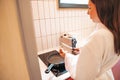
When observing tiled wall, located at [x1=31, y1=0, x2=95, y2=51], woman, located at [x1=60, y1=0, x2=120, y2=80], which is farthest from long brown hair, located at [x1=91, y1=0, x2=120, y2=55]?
tiled wall, located at [x1=31, y1=0, x2=95, y2=51]

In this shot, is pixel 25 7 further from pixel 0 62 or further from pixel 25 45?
pixel 0 62

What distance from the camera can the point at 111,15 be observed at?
51 cm

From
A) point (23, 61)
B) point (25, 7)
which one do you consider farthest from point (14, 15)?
point (23, 61)

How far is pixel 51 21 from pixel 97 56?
2.72 ft

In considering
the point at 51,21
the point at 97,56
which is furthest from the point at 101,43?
the point at 51,21

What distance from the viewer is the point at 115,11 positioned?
50 centimetres

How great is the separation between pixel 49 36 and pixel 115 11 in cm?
87

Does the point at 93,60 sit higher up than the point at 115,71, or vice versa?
the point at 93,60

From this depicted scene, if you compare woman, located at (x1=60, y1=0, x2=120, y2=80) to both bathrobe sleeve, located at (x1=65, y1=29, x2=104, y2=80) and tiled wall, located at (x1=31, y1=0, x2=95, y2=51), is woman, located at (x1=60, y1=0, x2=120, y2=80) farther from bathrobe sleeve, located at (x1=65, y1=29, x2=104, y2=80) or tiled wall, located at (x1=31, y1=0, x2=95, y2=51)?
tiled wall, located at (x1=31, y1=0, x2=95, y2=51)

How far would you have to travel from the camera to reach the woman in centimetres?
50

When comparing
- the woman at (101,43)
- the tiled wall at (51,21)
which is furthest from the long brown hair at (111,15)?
Answer: the tiled wall at (51,21)

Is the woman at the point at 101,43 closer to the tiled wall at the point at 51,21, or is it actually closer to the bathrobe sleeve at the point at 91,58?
the bathrobe sleeve at the point at 91,58

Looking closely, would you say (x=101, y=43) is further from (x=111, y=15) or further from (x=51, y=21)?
(x=51, y=21)

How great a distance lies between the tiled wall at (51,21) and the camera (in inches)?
43.9
